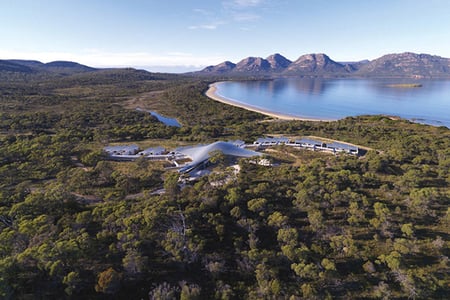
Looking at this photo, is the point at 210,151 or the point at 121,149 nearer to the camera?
the point at 210,151

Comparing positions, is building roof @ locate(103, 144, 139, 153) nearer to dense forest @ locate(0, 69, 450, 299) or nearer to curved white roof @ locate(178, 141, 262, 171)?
dense forest @ locate(0, 69, 450, 299)

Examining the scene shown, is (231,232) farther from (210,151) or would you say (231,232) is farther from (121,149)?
(121,149)

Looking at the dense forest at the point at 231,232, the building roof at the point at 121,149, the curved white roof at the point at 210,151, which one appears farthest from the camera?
the building roof at the point at 121,149

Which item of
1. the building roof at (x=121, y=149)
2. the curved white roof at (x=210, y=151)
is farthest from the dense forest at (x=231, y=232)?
the building roof at (x=121, y=149)

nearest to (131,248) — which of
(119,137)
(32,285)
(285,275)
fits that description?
(32,285)

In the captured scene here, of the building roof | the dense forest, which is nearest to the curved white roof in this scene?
the dense forest

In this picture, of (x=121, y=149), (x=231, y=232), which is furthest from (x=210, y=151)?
(x=231, y=232)

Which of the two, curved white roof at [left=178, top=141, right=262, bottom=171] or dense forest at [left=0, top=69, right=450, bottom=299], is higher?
curved white roof at [left=178, top=141, right=262, bottom=171]

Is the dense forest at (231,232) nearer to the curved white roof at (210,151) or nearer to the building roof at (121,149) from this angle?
the curved white roof at (210,151)

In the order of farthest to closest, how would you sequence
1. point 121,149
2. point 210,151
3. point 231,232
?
point 121,149 → point 210,151 → point 231,232

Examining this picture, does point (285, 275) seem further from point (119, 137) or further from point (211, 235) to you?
point (119, 137)

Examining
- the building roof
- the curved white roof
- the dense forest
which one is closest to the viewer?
the dense forest
